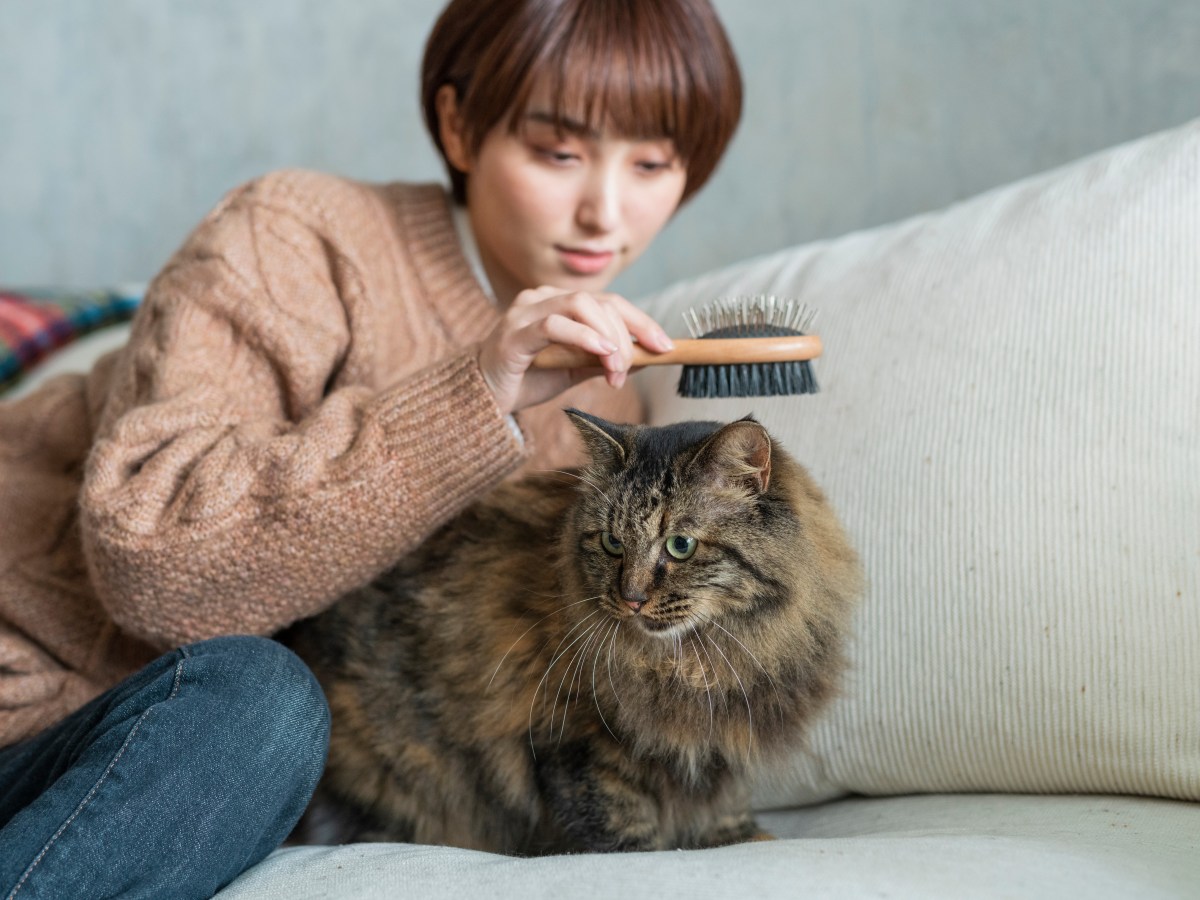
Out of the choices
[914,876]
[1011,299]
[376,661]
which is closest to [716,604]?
[914,876]

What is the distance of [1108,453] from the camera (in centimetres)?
117

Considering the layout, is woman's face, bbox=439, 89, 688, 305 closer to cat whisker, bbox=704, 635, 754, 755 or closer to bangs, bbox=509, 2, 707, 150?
bangs, bbox=509, 2, 707, 150

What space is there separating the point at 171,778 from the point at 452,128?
99 cm

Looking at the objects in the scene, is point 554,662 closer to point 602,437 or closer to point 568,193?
point 602,437

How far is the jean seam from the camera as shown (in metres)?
0.86

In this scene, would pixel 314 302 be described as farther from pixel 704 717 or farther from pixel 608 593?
pixel 704 717

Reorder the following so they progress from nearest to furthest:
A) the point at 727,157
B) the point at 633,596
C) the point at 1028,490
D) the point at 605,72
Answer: the point at 633,596 < the point at 1028,490 < the point at 605,72 < the point at 727,157

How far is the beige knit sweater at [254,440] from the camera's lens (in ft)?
3.74

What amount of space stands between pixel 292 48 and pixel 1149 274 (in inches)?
77.0

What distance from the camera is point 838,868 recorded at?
2.90 ft

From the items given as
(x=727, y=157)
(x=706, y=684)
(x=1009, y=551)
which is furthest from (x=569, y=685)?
(x=727, y=157)

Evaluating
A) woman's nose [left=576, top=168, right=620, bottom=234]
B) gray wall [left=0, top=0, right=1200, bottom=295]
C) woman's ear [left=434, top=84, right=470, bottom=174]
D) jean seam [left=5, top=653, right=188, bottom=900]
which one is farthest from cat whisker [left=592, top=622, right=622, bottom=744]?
gray wall [left=0, top=0, right=1200, bottom=295]

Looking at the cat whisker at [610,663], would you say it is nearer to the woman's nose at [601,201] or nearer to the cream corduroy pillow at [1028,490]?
the cream corduroy pillow at [1028,490]

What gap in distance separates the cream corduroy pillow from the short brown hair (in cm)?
37
